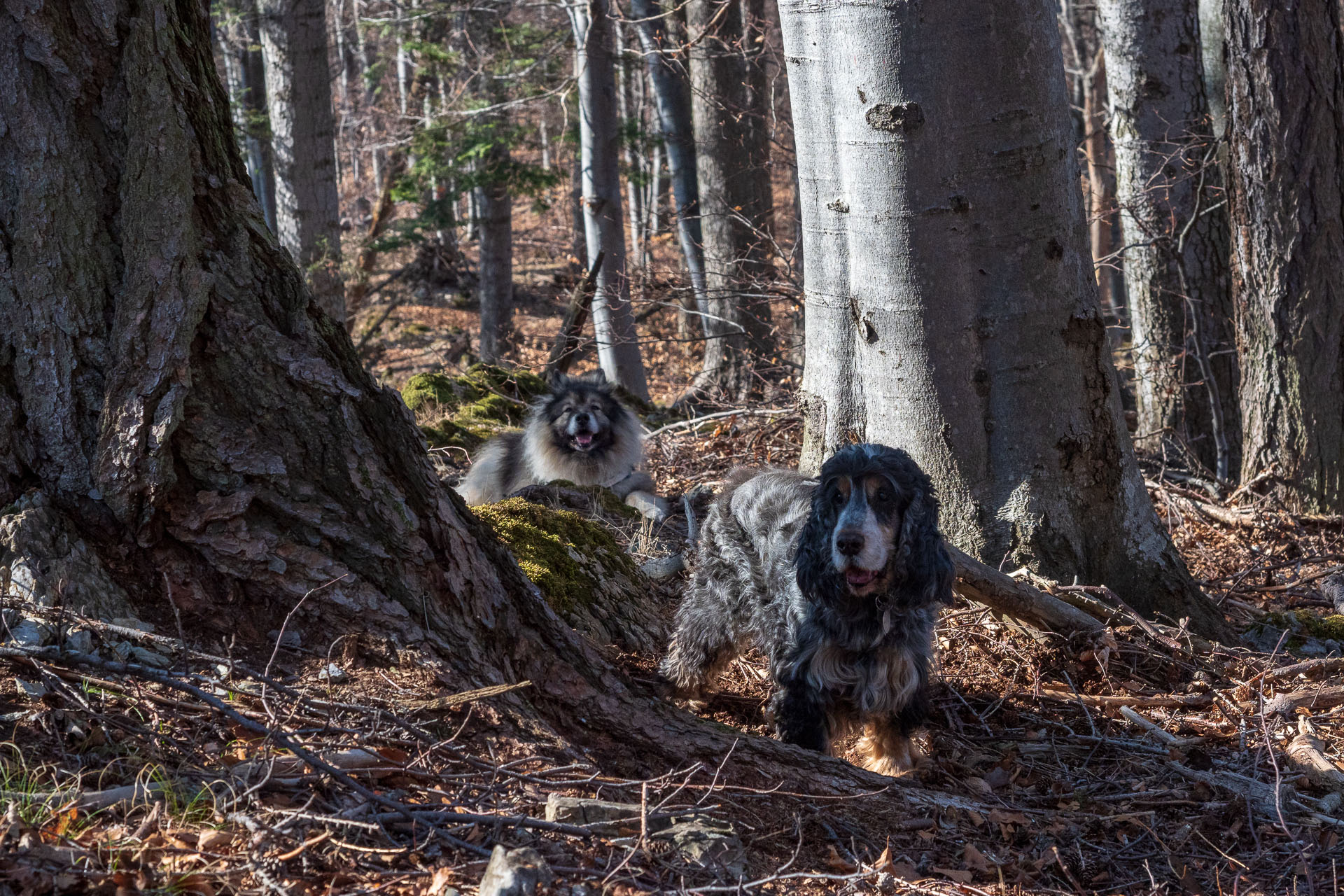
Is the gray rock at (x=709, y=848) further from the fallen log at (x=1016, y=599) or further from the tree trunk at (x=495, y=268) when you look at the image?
the tree trunk at (x=495, y=268)

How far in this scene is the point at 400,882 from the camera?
8.05 feet

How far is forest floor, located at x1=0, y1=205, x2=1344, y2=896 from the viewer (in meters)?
2.45

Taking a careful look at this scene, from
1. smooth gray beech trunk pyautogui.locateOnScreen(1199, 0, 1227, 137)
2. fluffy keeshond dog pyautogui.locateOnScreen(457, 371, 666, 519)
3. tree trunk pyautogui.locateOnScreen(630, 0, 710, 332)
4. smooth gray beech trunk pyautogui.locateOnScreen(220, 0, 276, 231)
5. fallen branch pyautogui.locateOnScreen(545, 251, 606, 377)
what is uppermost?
smooth gray beech trunk pyautogui.locateOnScreen(220, 0, 276, 231)

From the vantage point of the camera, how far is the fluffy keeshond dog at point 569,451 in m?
9.23

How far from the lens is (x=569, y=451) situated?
31.0ft

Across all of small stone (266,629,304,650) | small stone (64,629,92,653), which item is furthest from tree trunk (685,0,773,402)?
small stone (64,629,92,653)

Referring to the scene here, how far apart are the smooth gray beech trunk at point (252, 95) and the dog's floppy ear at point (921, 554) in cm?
1706

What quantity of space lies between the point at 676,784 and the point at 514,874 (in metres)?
0.97

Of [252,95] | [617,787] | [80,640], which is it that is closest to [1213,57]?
[617,787]

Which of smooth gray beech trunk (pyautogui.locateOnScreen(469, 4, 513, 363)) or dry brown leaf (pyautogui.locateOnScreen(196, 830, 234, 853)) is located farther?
smooth gray beech trunk (pyautogui.locateOnScreen(469, 4, 513, 363))

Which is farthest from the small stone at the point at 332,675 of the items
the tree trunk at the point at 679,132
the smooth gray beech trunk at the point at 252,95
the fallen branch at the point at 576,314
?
the smooth gray beech trunk at the point at 252,95

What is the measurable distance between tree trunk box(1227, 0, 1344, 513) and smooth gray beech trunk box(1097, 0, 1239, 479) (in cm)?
142

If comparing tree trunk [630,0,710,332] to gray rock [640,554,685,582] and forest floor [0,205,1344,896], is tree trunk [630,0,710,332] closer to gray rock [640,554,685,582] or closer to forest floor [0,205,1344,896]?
gray rock [640,554,685,582]

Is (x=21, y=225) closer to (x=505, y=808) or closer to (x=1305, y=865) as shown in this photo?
(x=505, y=808)
